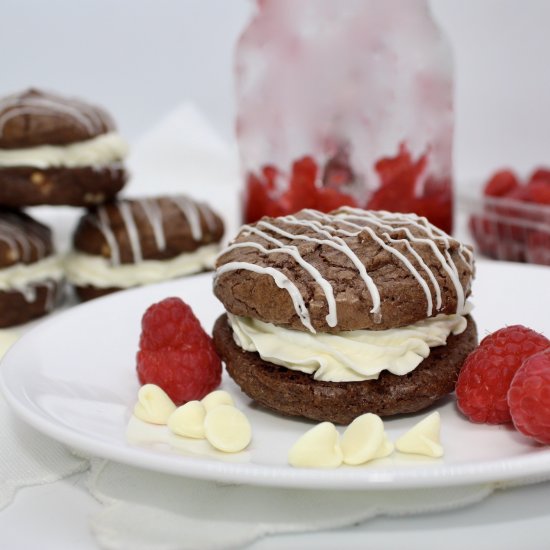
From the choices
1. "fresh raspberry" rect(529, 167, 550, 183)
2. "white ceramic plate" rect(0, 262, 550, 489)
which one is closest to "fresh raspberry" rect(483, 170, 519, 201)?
"fresh raspberry" rect(529, 167, 550, 183)

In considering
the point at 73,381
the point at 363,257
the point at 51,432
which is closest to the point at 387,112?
the point at 363,257

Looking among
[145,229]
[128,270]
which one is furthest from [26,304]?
[145,229]

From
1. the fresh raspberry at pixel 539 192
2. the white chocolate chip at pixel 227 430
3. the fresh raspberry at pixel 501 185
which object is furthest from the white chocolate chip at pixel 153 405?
the fresh raspberry at pixel 501 185

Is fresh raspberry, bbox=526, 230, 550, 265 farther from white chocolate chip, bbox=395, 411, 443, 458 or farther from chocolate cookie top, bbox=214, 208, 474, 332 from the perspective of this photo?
white chocolate chip, bbox=395, 411, 443, 458

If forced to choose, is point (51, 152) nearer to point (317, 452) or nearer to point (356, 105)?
point (356, 105)

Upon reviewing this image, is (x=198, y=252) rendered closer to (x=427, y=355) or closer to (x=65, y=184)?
(x=65, y=184)

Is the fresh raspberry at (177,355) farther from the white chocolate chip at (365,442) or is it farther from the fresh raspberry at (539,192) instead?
the fresh raspberry at (539,192)
